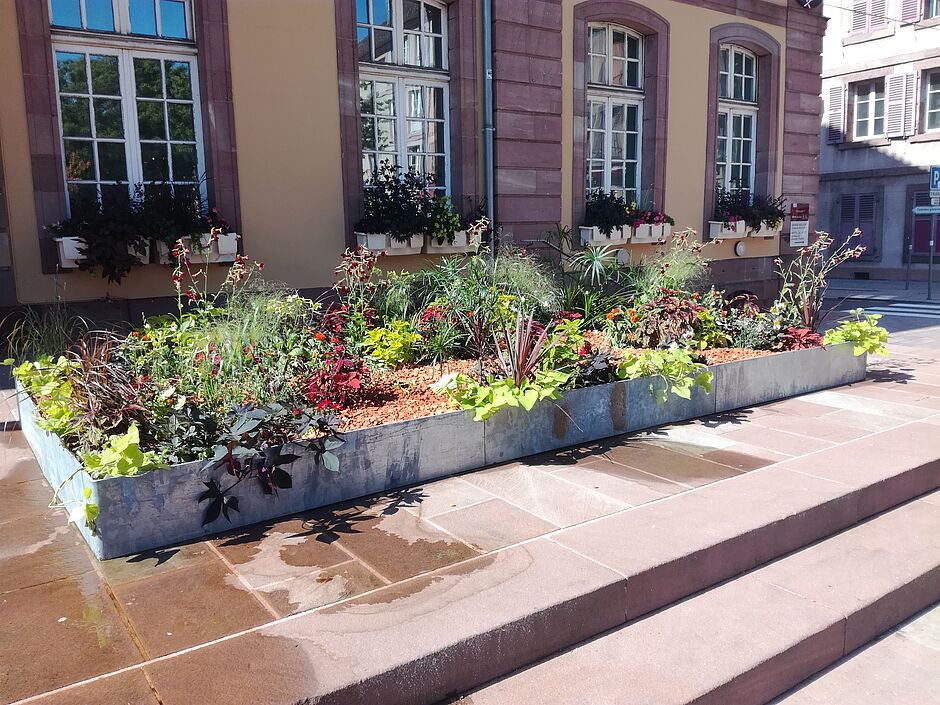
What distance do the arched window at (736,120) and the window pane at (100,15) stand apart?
8.32 m

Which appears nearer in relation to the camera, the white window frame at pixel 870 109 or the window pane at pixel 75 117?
the window pane at pixel 75 117

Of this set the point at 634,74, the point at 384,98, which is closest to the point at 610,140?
the point at 634,74

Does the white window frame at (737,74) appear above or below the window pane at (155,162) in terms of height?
above

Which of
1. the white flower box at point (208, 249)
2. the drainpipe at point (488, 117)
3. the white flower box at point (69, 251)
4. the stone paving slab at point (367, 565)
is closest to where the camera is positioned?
the stone paving slab at point (367, 565)

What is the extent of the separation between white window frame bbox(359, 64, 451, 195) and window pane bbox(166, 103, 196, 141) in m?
1.76

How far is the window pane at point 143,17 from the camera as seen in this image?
7180 mm

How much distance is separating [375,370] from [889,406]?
4.01 metres

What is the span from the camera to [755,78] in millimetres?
12281

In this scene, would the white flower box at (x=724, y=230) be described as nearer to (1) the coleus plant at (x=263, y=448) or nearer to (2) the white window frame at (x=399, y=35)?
(2) the white window frame at (x=399, y=35)

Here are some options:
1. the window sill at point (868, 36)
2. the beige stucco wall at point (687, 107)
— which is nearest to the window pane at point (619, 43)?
the beige stucco wall at point (687, 107)

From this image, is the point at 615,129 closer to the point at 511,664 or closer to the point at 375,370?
the point at 375,370

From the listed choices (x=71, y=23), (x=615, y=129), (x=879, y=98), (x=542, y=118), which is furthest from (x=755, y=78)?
(x=879, y=98)

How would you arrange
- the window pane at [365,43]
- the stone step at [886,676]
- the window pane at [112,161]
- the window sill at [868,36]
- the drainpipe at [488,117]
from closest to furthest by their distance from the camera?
the stone step at [886,676] < the window pane at [112,161] < the window pane at [365,43] < the drainpipe at [488,117] < the window sill at [868,36]

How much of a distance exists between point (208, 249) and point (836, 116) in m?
22.2
